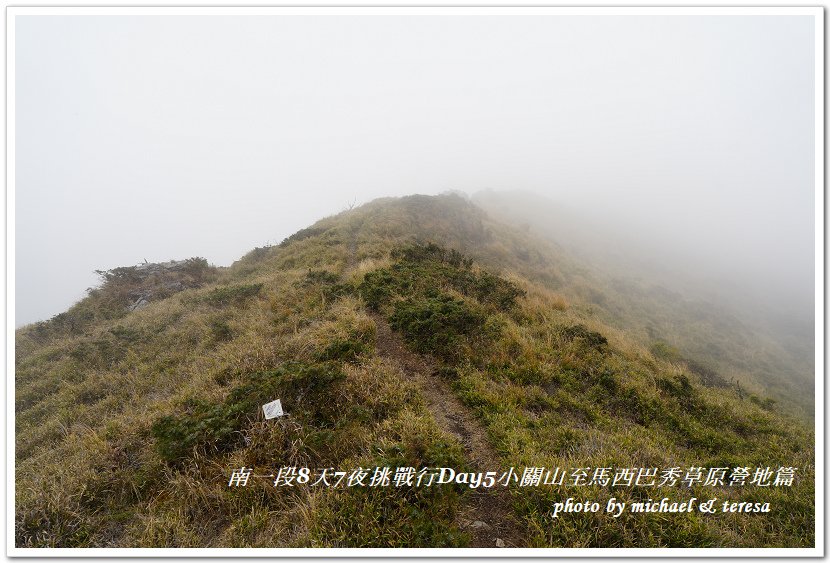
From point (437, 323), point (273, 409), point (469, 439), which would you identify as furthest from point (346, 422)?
point (437, 323)

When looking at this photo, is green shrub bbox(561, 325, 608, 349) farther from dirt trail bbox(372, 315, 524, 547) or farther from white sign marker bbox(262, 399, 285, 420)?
white sign marker bbox(262, 399, 285, 420)

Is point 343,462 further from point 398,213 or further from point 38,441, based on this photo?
point 398,213

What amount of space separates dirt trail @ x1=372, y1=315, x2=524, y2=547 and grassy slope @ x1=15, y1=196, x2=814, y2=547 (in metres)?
0.17

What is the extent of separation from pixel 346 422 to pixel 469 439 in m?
1.86

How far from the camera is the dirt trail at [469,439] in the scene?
367 cm

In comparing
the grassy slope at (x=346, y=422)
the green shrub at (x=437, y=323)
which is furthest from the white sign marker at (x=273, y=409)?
the green shrub at (x=437, y=323)

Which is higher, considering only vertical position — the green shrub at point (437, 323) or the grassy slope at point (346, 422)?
the green shrub at point (437, 323)

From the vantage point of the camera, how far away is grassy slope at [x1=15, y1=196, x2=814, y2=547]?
12.1 ft

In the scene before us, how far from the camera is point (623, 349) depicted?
A: 9.06 m

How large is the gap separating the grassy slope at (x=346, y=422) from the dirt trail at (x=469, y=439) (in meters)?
0.17

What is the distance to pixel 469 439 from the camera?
16.4ft

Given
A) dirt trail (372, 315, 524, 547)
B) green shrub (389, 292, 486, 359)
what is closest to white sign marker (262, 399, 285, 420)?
dirt trail (372, 315, 524, 547)

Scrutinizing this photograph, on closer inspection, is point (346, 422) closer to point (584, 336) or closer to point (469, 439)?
point (469, 439)

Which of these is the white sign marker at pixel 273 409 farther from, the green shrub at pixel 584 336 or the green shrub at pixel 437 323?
the green shrub at pixel 584 336
